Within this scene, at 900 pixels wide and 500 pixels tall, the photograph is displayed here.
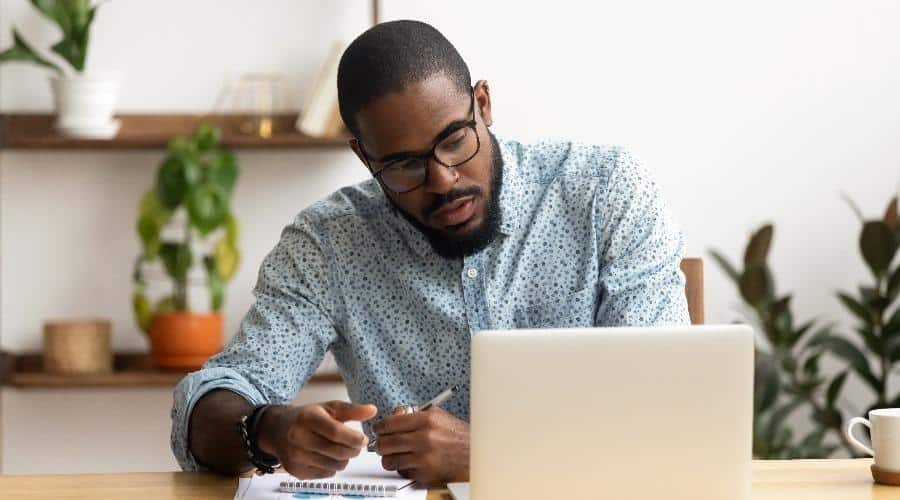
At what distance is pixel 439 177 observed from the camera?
168 centimetres

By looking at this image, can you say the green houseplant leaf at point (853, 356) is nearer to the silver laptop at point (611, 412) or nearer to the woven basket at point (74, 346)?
the woven basket at point (74, 346)

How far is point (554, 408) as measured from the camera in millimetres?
1162

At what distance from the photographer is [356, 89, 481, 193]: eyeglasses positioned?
1681mm

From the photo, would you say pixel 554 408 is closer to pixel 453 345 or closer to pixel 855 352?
pixel 453 345

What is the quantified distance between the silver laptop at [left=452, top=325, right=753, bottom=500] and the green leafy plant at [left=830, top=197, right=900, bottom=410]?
1869mm

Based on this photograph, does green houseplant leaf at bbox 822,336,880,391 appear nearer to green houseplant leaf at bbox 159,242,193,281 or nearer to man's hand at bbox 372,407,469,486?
green houseplant leaf at bbox 159,242,193,281

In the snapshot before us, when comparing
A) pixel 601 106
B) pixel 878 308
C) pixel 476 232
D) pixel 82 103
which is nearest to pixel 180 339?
pixel 82 103

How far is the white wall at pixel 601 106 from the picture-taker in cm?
314

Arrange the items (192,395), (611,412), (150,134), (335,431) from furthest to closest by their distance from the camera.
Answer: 1. (150,134)
2. (192,395)
3. (335,431)
4. (611,412)

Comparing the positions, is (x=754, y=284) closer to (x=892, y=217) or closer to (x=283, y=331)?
(x=892, y=217)

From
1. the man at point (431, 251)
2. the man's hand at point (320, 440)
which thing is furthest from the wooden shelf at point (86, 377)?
the man's hand at point (320, 440)

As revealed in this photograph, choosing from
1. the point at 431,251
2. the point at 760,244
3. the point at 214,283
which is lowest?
the point at 214,283

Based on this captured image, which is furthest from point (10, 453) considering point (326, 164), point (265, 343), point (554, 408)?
point (554, 408)

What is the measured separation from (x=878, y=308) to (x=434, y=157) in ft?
5.40
